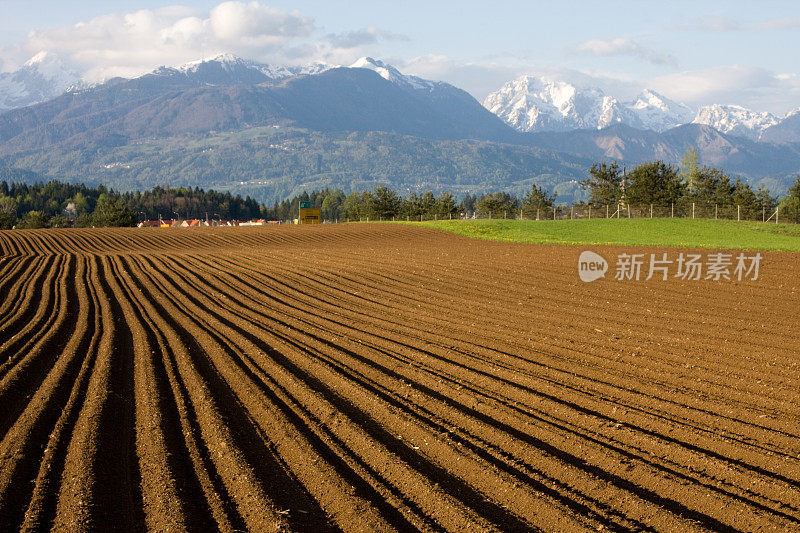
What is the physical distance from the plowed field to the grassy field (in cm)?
2731

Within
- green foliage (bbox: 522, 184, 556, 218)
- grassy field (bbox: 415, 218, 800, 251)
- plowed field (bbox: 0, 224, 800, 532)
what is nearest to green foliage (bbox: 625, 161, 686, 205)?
green foliage (bbox: 522, 184, 556, 218)

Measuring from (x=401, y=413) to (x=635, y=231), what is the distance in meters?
48.1

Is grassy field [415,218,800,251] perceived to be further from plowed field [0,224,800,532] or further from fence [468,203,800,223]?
plowed field [0,224,800,532]

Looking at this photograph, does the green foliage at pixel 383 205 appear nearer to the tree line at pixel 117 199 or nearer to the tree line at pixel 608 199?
the tree line at pixel 608 199

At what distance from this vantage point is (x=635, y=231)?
173 feet

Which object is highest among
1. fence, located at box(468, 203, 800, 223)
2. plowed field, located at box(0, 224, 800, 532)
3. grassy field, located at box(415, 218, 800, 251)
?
fence, located at box(468, 203, 800, 223)

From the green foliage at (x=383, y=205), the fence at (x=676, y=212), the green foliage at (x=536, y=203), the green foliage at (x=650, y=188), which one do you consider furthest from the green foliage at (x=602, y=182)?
the green foliage at (x=383, y=205)

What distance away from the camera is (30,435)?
774 cm

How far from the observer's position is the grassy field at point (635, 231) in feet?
144

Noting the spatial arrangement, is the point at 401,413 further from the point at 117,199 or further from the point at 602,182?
the point at 117,199

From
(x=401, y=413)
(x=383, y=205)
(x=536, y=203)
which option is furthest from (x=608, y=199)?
(x=401, y=413)

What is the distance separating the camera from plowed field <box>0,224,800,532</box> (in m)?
6.08

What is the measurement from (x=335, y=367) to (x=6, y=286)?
15.6 metres

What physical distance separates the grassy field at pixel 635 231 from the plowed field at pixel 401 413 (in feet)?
89.6
